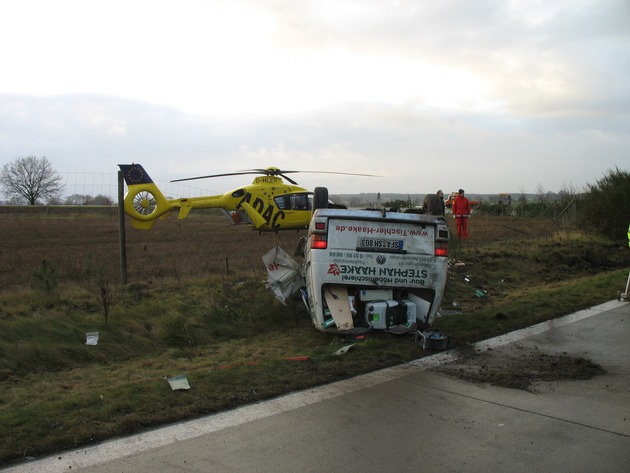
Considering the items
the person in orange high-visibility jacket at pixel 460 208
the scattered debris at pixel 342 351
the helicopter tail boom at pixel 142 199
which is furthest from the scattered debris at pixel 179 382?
the person in orange high-visibility jacket at pixel 460 208

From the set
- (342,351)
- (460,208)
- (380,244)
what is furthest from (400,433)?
(460,208)

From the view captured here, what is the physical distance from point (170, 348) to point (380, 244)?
3.12 metres

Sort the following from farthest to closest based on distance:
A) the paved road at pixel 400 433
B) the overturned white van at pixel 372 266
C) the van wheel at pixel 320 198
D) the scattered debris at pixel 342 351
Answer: the van wheel at pixel 320 198 < the overturned white van at pixel 372 266 < the scattered debris at pixel 342 351 < the paved road at pixel 400 433

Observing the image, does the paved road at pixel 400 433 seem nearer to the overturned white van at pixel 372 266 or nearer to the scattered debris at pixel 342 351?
the scattered debris at pixel 342 351

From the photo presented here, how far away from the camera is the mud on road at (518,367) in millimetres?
5965

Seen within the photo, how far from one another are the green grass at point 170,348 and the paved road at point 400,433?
1.12 feet

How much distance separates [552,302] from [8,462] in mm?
8869

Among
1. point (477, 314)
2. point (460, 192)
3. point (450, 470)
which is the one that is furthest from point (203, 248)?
point (450, 470)

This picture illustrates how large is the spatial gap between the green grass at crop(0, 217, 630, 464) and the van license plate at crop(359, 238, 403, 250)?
3.96ft

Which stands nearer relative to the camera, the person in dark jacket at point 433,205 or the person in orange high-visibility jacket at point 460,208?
the person in dark jacket at point 433,205

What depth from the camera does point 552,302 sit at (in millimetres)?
10102

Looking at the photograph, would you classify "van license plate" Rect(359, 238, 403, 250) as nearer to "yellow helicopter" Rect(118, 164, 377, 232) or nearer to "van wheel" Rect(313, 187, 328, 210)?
"van wheel" Rect(313, 187, 328, 210)

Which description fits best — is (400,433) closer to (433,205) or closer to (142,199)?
(433,205)

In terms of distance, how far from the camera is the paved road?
402cm
